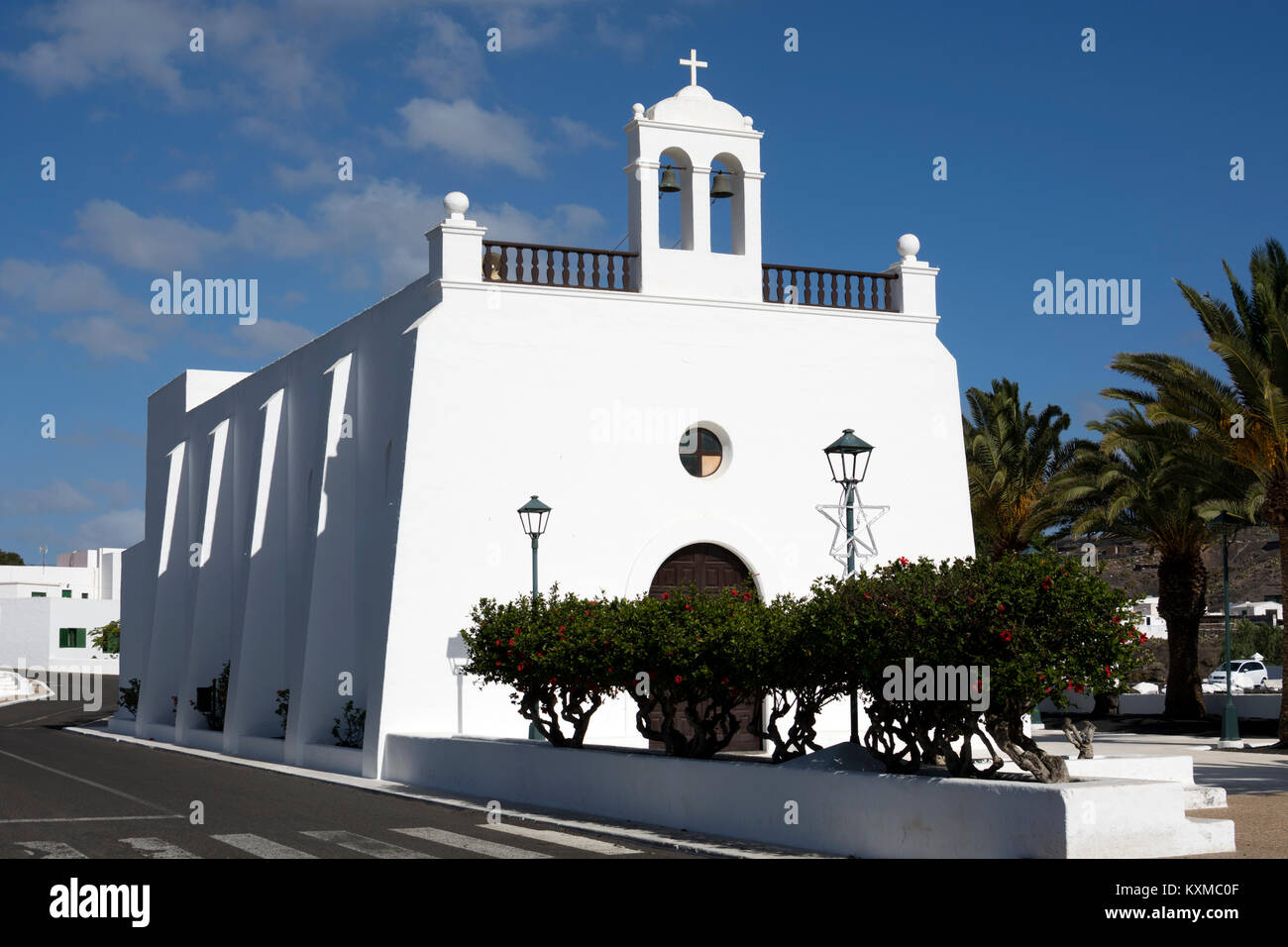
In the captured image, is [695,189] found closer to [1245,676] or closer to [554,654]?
[554,654]

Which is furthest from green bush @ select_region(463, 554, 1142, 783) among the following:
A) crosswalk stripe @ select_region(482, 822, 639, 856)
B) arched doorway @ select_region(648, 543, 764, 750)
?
arched doorway @ select_region(648, 543, 764, 750)

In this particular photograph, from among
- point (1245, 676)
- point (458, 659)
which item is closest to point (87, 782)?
point (458, 659)

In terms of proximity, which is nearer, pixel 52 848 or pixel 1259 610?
pixel 52 848

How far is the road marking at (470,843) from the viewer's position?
1212 centimetres

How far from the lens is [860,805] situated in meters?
12.0

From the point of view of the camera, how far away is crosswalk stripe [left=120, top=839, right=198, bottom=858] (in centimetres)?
1185

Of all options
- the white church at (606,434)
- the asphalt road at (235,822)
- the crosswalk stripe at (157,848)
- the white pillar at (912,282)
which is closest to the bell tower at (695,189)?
the white church at (606,434)

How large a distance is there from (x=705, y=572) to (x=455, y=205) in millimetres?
6443

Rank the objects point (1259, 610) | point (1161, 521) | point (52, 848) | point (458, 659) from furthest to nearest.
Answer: point (1259, 610) → point (1161, 521) → point (458, 659) → point (52, 848)

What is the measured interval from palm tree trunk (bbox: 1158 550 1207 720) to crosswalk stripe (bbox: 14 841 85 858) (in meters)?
25.6
